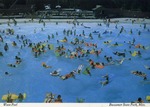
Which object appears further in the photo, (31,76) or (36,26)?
(36,26)

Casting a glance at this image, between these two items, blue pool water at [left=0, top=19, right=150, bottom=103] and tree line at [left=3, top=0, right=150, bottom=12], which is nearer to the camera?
blue pool water at [left=0, top=19, right=150, bottom=103]

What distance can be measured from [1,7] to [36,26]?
436cm

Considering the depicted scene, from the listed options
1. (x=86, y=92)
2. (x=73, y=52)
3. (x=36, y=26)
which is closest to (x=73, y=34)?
(x=36, y=26)

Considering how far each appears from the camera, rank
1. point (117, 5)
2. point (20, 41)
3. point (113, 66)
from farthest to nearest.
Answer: point (117, 5)
point (20, 41)
point (113, 66)

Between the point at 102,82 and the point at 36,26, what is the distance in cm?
1490

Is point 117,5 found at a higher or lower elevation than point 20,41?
higher

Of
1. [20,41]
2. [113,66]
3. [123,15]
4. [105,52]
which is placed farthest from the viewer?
[123,15]

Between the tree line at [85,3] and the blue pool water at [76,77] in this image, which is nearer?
the blue pool water at [76,77]

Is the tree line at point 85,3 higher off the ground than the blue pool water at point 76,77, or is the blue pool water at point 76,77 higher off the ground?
the tree line at point 85,3

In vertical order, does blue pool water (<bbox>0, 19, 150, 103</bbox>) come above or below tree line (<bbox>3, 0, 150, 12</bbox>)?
below

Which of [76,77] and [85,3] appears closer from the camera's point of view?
[76,77]

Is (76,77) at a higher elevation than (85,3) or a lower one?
lower

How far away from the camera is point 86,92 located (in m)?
11.6

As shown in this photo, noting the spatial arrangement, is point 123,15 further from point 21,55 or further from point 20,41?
point 21,55
